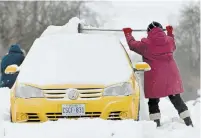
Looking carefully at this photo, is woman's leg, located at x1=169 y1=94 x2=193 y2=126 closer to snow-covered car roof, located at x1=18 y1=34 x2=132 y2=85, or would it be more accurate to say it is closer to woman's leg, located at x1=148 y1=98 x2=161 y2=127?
woman's leg, located at x1=148 y1=98 x2=161 y2=127

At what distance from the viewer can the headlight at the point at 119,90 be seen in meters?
6.99

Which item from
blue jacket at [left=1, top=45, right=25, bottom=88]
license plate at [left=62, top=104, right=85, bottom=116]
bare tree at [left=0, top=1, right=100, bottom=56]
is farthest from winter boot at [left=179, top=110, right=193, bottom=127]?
bare tree at [left=0, top=1, right=100, bottom=56]

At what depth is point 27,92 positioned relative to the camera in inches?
277

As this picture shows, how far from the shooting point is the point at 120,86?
7094 mm

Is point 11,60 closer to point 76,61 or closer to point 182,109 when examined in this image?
point 76,61

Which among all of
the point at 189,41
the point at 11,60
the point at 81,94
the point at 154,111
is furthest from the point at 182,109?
the point at 189,41

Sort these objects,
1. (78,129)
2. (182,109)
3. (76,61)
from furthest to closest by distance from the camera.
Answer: (182,109), (76,61), (78,129)

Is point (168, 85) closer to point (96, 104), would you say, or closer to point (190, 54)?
point (96, 104)

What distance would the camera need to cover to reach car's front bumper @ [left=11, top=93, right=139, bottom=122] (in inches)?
270

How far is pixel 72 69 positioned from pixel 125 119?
111 cm

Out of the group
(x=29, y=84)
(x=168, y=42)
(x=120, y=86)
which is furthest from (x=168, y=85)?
(x=29, y=84)

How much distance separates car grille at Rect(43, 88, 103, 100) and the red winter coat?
1.99 m

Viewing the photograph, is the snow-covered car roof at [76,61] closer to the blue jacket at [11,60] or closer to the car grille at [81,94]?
the car grille at [81,94]

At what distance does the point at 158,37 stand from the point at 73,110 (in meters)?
2.46
